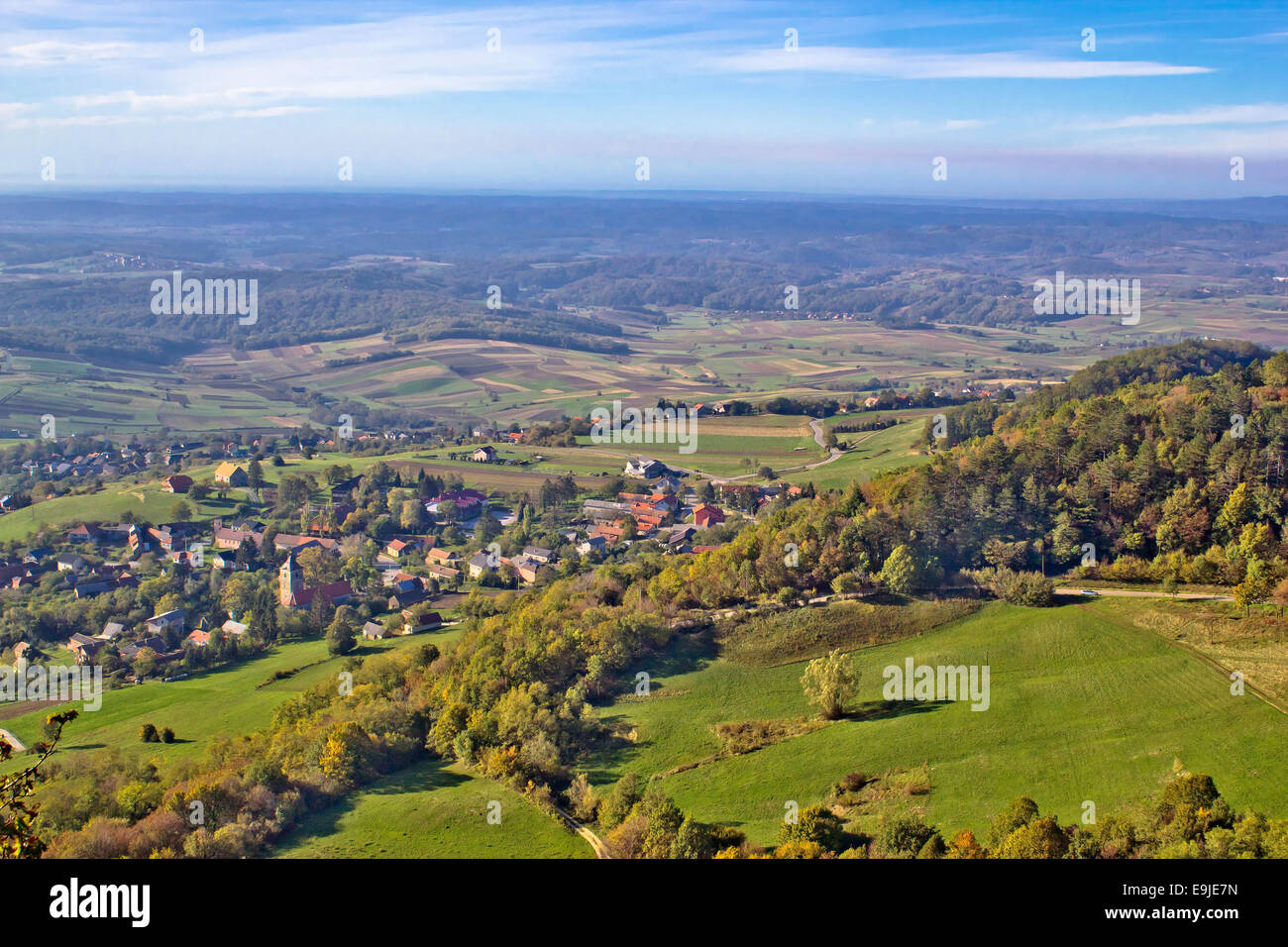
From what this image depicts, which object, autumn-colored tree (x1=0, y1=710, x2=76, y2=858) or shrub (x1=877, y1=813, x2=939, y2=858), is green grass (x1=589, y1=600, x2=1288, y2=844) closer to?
shrub (x1=877, y1=813, x2=939, y2=858)

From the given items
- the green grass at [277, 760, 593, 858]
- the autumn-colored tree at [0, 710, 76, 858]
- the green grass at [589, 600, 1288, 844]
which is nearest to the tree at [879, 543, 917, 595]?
the green grass at [589, 600, 1288, 844]

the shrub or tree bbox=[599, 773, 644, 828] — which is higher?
the shrub

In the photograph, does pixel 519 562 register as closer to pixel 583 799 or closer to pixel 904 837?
pixel 583 799

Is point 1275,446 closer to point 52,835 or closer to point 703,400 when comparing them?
point 52,835

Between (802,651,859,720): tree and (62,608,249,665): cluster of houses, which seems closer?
(802,651,859,720): tree

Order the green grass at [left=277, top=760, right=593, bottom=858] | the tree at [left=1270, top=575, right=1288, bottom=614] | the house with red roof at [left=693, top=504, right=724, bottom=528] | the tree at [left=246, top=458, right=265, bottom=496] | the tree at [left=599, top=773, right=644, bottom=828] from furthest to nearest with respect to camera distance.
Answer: the tree at [left=246, top=458, right=265, bottom=496], the house with red roof at [left=693, top=504, right=724, bottom=528], the tree at [left=1270, top=575, right=1288, bottom=614], the tree at [left=599, top=773, right=644, bottom=828], the green grass at [left=277, top=760, right=593, bottom=858]

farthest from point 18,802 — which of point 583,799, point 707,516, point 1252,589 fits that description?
point 707,516

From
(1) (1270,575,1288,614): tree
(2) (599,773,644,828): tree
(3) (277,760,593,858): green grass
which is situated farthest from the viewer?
(1) (1270,575,1288,614): tree
